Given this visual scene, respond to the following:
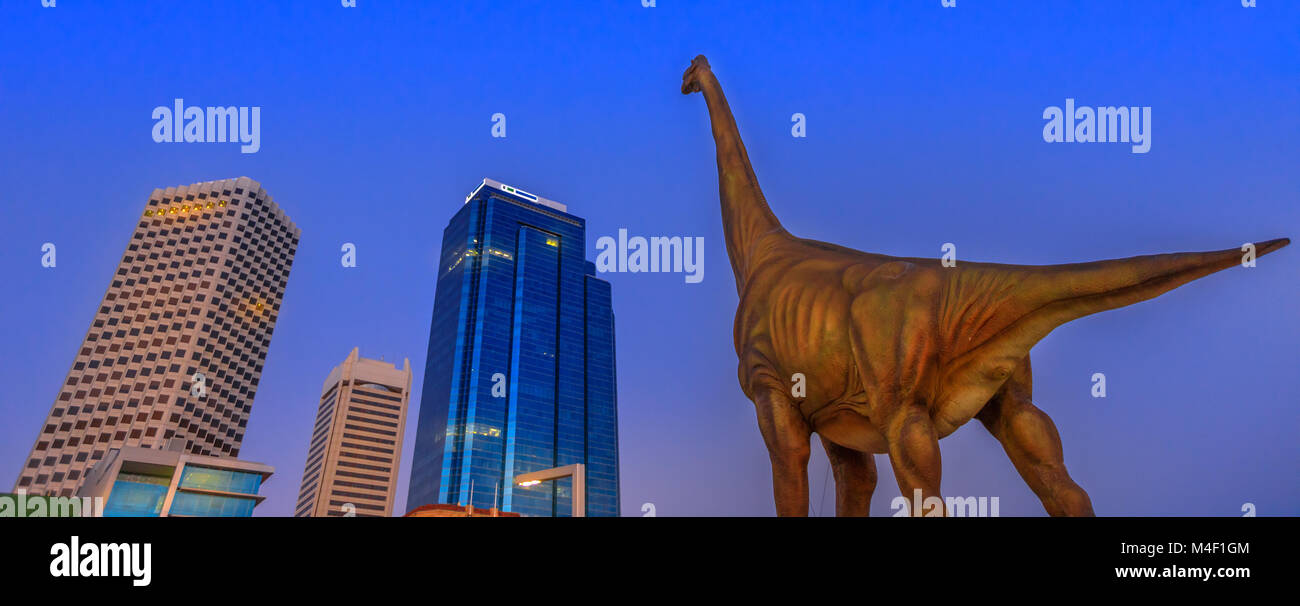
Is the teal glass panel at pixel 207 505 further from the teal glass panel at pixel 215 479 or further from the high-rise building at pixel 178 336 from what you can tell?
the high-rise building at pixel 178 336

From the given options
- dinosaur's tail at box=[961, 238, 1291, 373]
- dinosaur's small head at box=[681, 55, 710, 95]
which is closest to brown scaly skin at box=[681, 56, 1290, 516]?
dinosaur's tail at box=[961, 238, 1291, 373]

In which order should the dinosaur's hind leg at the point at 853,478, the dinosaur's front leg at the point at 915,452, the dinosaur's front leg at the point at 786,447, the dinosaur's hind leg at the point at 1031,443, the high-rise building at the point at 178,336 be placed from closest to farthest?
the dinosaur's front leg at the point at 915,452
the dinosaur's hind leg at the point at 1031,443
the dinosaur's front leg at the point at 786,447
the dinosaur's hind leg at the point at 853,478
the high-rise building at the point at 178,336

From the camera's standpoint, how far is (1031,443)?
6.59 m

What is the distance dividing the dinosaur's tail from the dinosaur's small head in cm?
459

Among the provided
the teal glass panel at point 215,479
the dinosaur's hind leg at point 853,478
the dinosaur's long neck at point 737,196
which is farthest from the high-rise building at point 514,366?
the dinosaur's hind leg at point 853,478

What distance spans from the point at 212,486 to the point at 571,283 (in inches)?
2149

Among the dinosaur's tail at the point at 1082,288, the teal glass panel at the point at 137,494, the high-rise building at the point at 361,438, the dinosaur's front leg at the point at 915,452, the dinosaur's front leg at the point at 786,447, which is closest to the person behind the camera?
the dinosaur's tail at the point at 1082,288

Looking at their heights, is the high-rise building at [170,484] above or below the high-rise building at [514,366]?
below

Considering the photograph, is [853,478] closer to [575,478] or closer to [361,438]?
[575,478]

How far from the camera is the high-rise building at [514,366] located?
7975 cm

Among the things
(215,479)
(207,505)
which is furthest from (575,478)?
(215,479)

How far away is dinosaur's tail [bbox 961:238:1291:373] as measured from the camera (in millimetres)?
5719

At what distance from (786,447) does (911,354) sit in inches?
52.9
